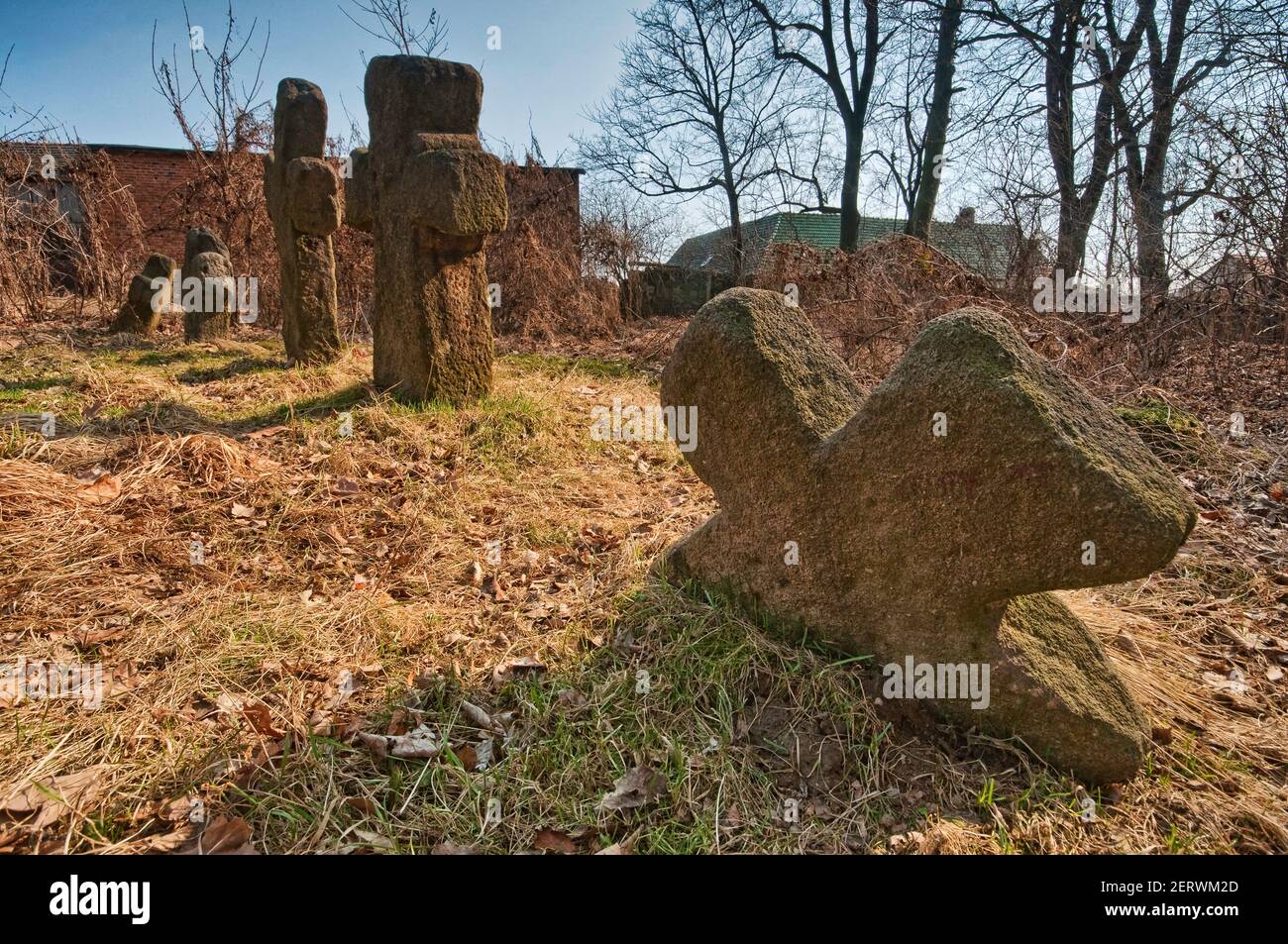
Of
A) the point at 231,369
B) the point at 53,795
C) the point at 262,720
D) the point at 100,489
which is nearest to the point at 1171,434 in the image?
the point at 262,720

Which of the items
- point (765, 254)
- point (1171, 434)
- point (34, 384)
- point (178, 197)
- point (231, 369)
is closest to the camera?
point (1171, 434)

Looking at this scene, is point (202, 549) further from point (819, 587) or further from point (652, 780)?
point (819, 587)

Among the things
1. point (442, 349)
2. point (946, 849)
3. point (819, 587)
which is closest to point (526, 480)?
point (442, 349)

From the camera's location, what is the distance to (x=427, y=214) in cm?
530

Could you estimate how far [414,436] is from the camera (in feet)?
16.5

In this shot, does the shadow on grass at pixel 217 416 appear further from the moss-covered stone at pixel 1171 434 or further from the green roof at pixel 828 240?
the green roof at pixel 828 240

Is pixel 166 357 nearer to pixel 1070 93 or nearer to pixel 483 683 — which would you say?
pixel 483 683

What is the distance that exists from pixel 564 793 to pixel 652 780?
0.93 ft

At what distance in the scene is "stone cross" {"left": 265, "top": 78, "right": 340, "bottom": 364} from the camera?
22.4ft

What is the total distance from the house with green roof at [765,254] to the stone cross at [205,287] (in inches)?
284

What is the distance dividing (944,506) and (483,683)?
1.80 metres

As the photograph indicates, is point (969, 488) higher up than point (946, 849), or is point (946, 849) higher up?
point (969, 488)

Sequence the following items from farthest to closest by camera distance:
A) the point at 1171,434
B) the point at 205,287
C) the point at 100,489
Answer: the point at 205,287 → the point at 1171,434 → the point at 100,489

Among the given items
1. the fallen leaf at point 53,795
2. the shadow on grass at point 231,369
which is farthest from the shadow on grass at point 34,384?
the fallen leaf at point 53,795
